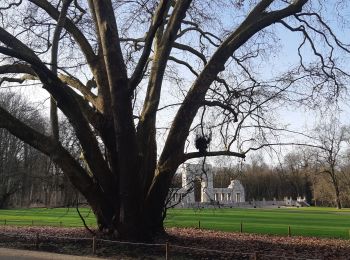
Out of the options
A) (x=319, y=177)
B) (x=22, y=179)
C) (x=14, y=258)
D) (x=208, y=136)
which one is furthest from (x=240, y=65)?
(x=319, y=177)

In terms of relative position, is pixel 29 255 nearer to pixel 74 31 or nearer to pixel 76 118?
pixel 76 118

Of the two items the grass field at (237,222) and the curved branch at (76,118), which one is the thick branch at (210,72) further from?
the grass field at (237,222)

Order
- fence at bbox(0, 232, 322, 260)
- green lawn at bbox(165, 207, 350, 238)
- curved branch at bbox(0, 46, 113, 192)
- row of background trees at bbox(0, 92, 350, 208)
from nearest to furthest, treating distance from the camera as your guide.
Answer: fence at bbox(0, 232, 322, 260)
curved branch at bbox(0, 46, 113, 192)
green lawn at bbox(165, 207, 350, 238)
row of background trees at bbox(0, 92, 350, 208)

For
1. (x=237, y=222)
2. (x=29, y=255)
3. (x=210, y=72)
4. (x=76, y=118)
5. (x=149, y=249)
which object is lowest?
(x=29, y=255)

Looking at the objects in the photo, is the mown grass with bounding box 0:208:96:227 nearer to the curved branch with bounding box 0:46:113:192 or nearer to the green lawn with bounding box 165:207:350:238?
the green lawn with bounding box 165:207:350:238

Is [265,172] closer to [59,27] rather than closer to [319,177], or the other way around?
[319,177]

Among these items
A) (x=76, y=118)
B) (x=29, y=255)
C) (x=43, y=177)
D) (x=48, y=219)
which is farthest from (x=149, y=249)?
(x=43, y=177)

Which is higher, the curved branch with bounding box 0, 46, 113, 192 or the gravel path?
the curved branch with bounding box 0, 46, 113, 192

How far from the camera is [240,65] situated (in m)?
21.1

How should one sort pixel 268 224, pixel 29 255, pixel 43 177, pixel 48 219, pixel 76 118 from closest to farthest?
1. pixel 29 255
2. pixel 76 118
3. pixel 268 224
4. pixel 48 219
5. pixel 43 177

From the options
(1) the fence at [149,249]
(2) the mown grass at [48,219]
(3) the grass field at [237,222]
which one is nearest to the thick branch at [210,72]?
(1) the fence at [149,249]

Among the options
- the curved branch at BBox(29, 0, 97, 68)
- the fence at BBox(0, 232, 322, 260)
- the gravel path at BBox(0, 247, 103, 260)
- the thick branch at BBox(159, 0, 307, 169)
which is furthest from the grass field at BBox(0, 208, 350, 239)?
the curved branch at BBox(29, 0, 97, 68)

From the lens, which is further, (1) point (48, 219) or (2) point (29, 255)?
(1) point (48, 219)

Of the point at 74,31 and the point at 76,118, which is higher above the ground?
the point at 74,31
